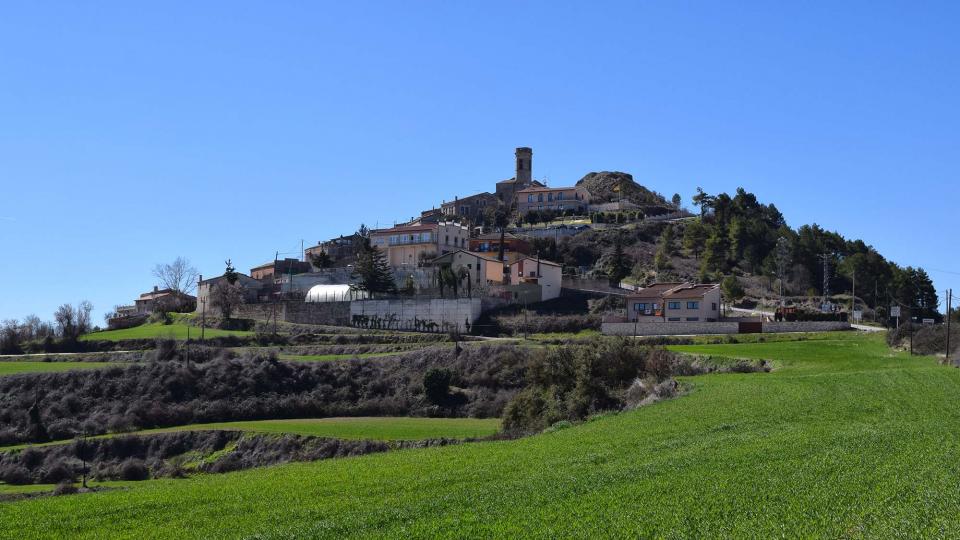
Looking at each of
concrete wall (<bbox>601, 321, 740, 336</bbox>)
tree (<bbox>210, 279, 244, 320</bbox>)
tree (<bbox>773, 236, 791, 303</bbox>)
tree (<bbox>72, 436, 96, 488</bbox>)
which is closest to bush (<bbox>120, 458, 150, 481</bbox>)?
tree (<bbox>72, 436, 96, 488</bbox>)

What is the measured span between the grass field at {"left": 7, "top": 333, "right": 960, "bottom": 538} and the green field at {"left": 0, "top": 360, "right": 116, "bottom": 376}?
1691 inches

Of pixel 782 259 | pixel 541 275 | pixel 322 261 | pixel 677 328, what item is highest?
pixel 322 261

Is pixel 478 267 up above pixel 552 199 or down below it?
below

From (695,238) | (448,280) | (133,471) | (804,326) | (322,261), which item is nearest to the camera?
(133,471)

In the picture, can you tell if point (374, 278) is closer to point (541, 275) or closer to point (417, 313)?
point (417, 313)

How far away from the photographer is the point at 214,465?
1499 inches

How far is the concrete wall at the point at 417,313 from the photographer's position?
76.9 metres

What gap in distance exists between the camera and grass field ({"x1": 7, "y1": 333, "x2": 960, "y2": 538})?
13.9 m

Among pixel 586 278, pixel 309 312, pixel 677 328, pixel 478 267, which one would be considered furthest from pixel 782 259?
pixel 309 312

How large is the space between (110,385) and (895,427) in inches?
1840

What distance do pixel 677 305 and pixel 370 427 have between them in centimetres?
3516

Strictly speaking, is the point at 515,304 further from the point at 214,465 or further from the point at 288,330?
the point at 214,465

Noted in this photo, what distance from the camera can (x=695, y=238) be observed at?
108438 mm

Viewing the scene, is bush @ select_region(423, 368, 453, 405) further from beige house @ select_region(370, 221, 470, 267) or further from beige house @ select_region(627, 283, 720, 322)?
beige house @ select_region(370, 221, 470, 267)
